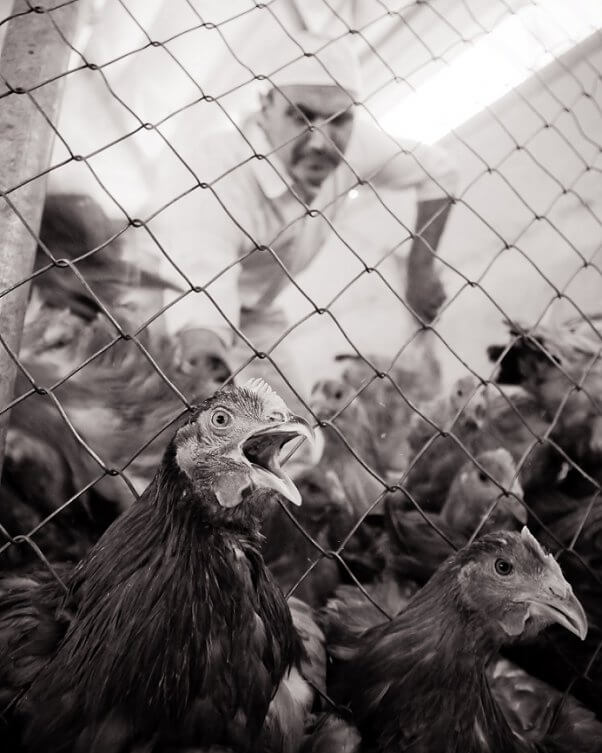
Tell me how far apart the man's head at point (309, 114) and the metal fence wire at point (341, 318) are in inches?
1.4

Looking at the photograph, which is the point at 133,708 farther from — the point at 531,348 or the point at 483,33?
the point at 483,33

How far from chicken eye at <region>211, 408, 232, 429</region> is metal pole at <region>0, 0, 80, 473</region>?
0.31 meters

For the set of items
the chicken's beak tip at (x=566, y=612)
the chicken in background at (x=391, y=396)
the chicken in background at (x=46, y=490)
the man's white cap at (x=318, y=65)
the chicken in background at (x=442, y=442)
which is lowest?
→ the chicken's beak tip at (x=566, y=612)

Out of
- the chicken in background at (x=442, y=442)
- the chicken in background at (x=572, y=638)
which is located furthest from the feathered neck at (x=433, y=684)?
the chicken in background at (x=442, y=442)

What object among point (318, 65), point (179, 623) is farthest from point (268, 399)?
point (318, 65)

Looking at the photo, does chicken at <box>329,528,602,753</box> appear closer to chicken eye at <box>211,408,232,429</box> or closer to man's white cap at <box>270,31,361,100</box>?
Answer: chicken eye at <box>211,408,232,429</box>

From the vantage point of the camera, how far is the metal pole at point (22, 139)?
0.72m

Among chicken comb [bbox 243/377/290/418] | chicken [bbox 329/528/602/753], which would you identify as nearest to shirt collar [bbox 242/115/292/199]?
chicken comb [bbox 243/377/290/418]

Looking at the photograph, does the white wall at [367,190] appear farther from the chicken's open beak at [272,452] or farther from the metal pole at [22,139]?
the chicken's open beak at [272,452]

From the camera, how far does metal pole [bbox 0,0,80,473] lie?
2.37ft

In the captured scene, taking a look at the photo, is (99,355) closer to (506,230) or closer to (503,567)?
(503,567)

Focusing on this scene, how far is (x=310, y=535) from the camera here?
949 mm

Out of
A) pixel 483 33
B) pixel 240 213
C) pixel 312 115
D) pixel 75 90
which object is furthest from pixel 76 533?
pixel 483 33

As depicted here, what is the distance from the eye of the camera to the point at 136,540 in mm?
572
